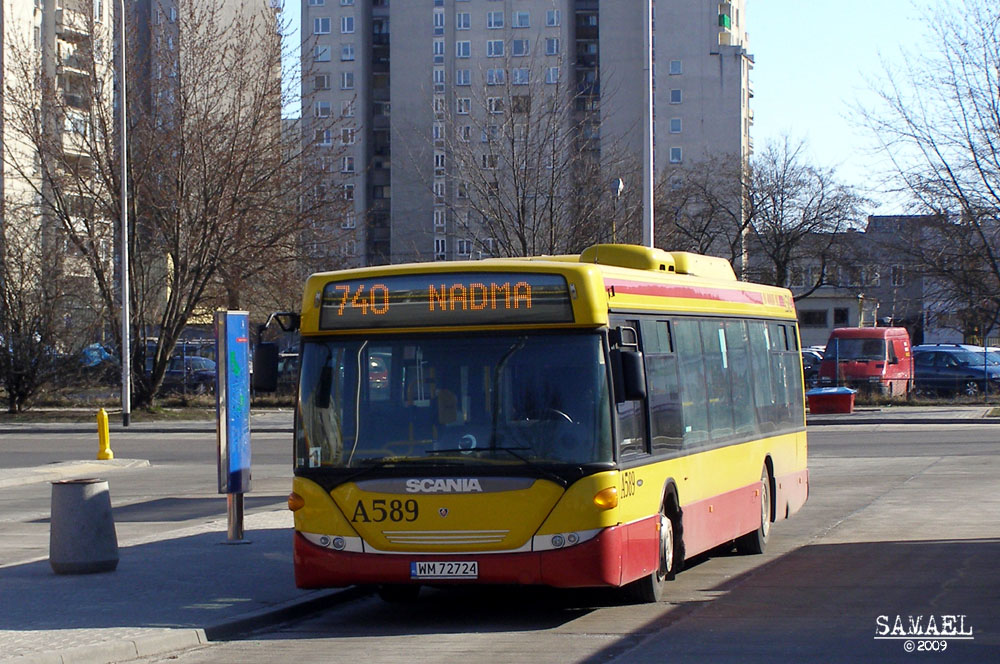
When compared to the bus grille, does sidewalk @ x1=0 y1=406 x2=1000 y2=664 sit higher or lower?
lower

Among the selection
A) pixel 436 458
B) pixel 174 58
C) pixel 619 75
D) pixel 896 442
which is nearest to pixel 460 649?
pixel 436 458

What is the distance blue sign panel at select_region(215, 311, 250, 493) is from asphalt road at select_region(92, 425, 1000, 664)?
232cm

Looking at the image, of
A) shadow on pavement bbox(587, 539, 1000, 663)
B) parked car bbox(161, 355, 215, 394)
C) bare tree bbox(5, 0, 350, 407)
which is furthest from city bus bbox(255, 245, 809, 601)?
parked car bbox(161, 355, 215, 394)

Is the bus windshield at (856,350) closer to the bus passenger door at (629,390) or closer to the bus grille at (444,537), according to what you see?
the bus passenger door at (629,390)

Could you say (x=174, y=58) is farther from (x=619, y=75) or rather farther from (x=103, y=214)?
(x=619, y=75)

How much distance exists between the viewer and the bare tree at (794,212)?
65500 mm

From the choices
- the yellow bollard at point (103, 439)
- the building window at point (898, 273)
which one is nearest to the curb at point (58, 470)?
the yellow bollard at point (103, 439)

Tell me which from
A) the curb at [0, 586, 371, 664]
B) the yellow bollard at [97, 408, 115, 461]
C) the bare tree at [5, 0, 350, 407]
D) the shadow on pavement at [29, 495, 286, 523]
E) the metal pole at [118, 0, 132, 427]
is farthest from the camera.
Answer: the bare tree at [5, 0, 350, 407]

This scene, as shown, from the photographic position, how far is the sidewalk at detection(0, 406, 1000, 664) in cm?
833

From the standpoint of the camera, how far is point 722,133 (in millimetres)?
93875

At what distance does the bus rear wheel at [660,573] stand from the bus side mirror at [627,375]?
4.31 feet

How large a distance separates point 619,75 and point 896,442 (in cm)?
6826

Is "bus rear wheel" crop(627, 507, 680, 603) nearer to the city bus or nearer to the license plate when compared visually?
the city bus

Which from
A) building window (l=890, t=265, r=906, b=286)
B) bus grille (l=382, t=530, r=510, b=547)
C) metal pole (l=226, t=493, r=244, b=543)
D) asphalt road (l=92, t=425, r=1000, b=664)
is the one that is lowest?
asphalt road (l=92, t=425, r=1000, b=664)
